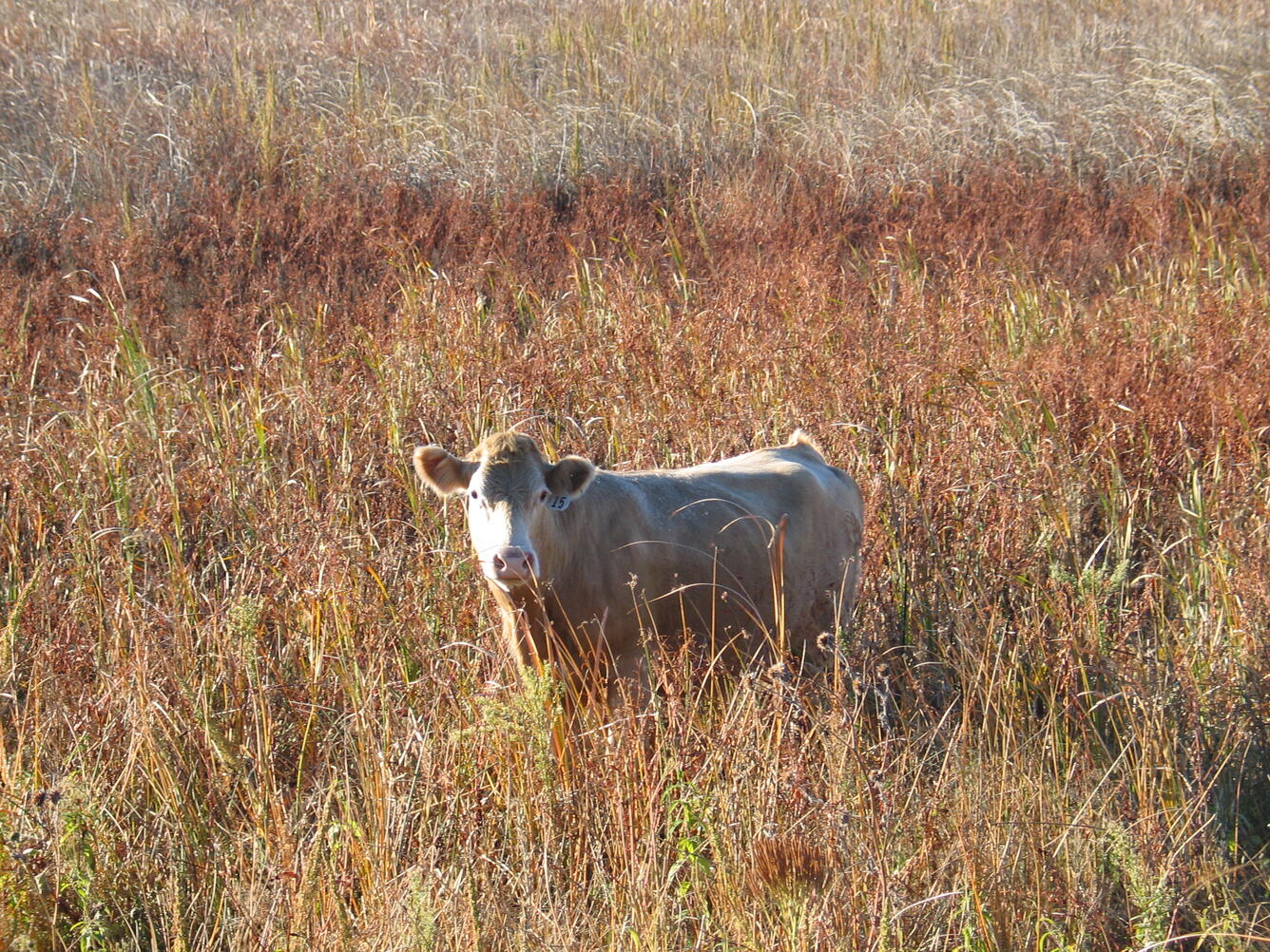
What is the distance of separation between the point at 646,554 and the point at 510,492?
0.78 metres

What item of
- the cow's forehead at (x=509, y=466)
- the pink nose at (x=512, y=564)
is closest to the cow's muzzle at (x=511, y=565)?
the pink nose at (x=512, y=564)

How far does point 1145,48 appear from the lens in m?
13.7

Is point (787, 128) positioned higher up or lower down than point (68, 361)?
higher up

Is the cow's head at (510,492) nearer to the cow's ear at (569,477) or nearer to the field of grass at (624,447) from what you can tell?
the cow's ear at (569,477)

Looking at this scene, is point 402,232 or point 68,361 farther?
point 402,232

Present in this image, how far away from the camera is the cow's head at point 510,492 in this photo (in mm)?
3916

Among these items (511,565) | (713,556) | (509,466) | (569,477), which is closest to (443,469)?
(509,466)

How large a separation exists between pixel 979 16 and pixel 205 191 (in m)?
9.40

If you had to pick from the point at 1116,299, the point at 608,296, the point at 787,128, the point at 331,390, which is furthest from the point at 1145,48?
the point at 331,390

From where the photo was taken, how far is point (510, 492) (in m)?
4.15

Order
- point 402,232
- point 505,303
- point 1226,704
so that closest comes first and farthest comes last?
point 1226,704, point 505,303, point 402,232

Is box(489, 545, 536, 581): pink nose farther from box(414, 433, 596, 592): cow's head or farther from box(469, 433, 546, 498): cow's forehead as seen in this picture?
box(469, 433, 546, 498): cow's forehead

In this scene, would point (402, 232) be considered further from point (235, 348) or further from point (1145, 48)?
point (1145, 48)

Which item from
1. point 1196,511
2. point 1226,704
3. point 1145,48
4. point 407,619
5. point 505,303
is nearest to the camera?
point 1226,704
